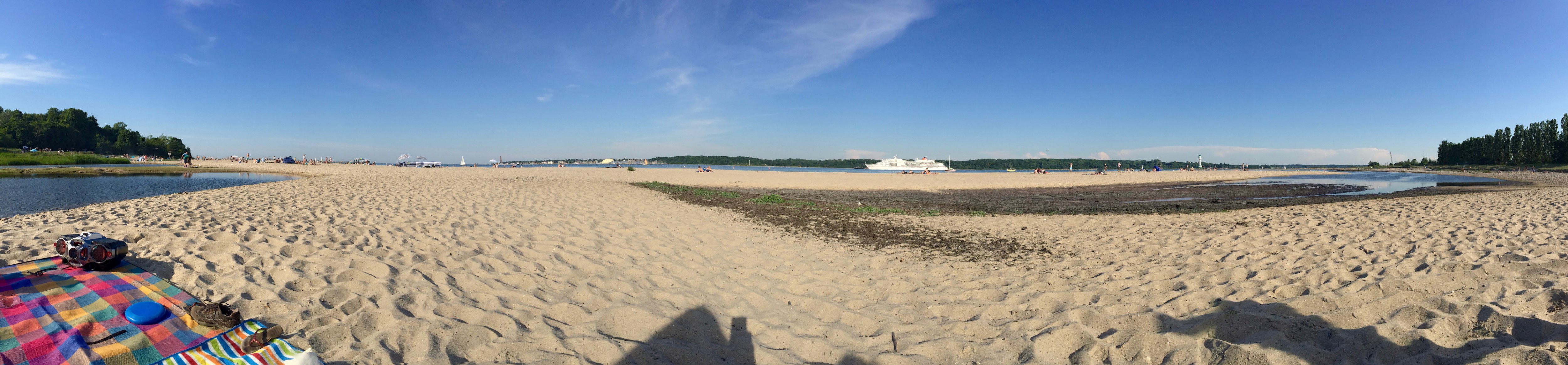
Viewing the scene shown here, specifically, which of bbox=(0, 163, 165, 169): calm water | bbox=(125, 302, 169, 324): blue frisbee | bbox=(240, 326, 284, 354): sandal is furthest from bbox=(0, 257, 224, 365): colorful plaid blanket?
bbox=(0, 163, 165, 169): calm water

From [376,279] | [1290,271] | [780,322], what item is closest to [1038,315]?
[780,322]

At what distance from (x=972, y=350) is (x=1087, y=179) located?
36223 millimetres

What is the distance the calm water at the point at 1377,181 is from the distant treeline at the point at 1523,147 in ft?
127

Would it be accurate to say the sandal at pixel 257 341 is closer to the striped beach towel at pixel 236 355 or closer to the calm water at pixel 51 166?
the striped beach towel at pixel 236 355

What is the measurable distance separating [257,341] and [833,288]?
4.22 metres

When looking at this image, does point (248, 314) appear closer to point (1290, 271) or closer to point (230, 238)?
point (230, 238)

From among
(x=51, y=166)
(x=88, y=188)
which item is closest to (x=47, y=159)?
(x=51, y=166)

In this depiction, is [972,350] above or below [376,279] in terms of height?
below

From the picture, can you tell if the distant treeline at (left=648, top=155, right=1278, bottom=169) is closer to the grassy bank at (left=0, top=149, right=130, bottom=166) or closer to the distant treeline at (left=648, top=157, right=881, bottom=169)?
the distant treeline at (left=648, top=157, right=881, bottom=169)

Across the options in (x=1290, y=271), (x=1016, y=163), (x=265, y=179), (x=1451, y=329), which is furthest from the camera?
(x=1016, y=163)

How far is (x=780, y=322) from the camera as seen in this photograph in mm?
4227

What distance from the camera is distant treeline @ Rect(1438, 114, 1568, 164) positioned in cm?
6266

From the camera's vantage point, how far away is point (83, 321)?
109 inches

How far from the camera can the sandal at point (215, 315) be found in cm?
296
